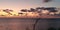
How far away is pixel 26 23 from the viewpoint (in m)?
1.77

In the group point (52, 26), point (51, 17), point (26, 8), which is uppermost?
point (26, 8)

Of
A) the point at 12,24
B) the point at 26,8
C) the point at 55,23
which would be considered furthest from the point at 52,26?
the point at 12,24

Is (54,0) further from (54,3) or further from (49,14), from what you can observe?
(49,14)

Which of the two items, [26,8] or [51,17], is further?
[26,8]

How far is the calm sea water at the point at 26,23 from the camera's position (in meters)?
1.75

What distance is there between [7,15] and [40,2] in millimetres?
485

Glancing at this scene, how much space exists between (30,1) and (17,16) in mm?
300

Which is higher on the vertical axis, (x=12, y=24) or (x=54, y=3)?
(x=54, y=3)

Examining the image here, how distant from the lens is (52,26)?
178 cm

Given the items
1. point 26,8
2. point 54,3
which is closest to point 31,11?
point 26,8

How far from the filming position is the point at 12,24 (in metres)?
1.76

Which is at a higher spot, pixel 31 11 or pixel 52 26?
pixel 31 11

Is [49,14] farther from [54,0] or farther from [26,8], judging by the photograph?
[26,8]

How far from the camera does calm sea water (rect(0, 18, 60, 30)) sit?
69.0 inches
